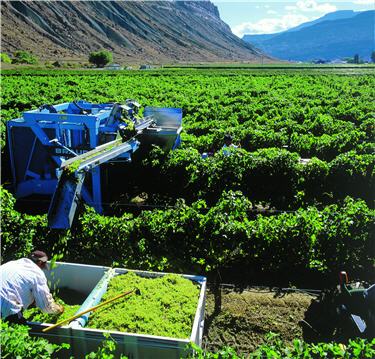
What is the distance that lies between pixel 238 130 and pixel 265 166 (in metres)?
6.71

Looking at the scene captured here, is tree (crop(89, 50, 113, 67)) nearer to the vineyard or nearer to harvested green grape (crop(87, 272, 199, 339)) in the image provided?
the vineyard

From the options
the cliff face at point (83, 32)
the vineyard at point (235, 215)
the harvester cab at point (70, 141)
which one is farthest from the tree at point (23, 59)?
the harvester cab at point (70, 141)

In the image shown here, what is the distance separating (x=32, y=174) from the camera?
1174 cm

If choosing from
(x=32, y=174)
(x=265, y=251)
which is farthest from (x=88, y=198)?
(x=265, y=251)

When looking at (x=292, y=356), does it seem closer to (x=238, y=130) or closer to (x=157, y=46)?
(x=238, y=130)

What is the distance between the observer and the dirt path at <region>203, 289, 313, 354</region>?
665 cm

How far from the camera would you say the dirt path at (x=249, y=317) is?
665 centimetres

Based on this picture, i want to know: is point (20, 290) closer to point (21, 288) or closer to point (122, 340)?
point (21, 288)

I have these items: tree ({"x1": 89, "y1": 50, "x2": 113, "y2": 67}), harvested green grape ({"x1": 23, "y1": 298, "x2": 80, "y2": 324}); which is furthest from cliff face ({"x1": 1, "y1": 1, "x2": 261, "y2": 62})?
harvested green grape ({"x1": 23, "y1": 298, "x2": 80, "y2": 324})

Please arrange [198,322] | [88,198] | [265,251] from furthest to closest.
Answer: [88,198]
[265,251]
[198,322]

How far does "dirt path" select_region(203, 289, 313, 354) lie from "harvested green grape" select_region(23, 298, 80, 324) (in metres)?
2.27

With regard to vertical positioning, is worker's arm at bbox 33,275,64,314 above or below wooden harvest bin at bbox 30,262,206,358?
above

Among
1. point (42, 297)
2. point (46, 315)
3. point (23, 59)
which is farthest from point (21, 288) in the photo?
point (23, 59)

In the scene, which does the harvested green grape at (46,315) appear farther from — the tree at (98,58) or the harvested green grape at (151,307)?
the tree at (98,58)
